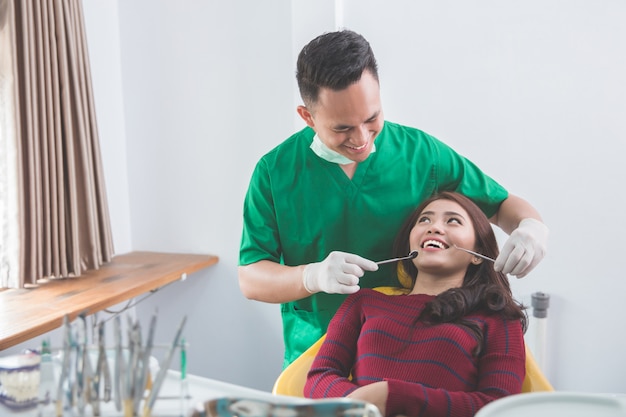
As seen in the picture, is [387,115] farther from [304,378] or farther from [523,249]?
[304,378]

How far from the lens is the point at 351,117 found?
1.45 metres

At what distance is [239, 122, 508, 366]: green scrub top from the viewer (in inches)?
→ 65.9

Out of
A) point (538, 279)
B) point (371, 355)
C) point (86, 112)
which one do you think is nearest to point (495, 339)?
point (371, 355)

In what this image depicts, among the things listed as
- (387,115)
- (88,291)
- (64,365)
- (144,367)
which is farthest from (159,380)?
(387,115)

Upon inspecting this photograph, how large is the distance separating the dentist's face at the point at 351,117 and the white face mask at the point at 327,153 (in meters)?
0.07

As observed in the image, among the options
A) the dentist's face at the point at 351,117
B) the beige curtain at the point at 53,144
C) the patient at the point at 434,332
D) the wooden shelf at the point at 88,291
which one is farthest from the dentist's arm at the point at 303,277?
the beige curtain at the point at 53,144

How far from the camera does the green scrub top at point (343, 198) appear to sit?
1.67 meters

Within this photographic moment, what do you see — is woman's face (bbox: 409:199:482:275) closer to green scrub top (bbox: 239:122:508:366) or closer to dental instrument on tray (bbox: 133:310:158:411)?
green scrub top (bbox: 239:122:508:366)

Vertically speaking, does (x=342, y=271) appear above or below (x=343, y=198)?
below

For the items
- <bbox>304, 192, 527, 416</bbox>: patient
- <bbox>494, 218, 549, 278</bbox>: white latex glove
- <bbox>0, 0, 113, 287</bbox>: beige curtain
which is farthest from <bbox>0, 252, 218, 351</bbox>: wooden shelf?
<bbox>494, 218, 549, 278</bbox>: white latex glove

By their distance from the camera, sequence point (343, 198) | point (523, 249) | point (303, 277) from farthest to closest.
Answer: point (343, 198) < point (303, 277) < point (523, 249)

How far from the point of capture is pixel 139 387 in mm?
797

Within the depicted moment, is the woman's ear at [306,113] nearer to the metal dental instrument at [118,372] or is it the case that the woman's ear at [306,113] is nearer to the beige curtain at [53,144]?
the metal dental instrument at [118,372]

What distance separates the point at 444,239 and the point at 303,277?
0.37 meters
